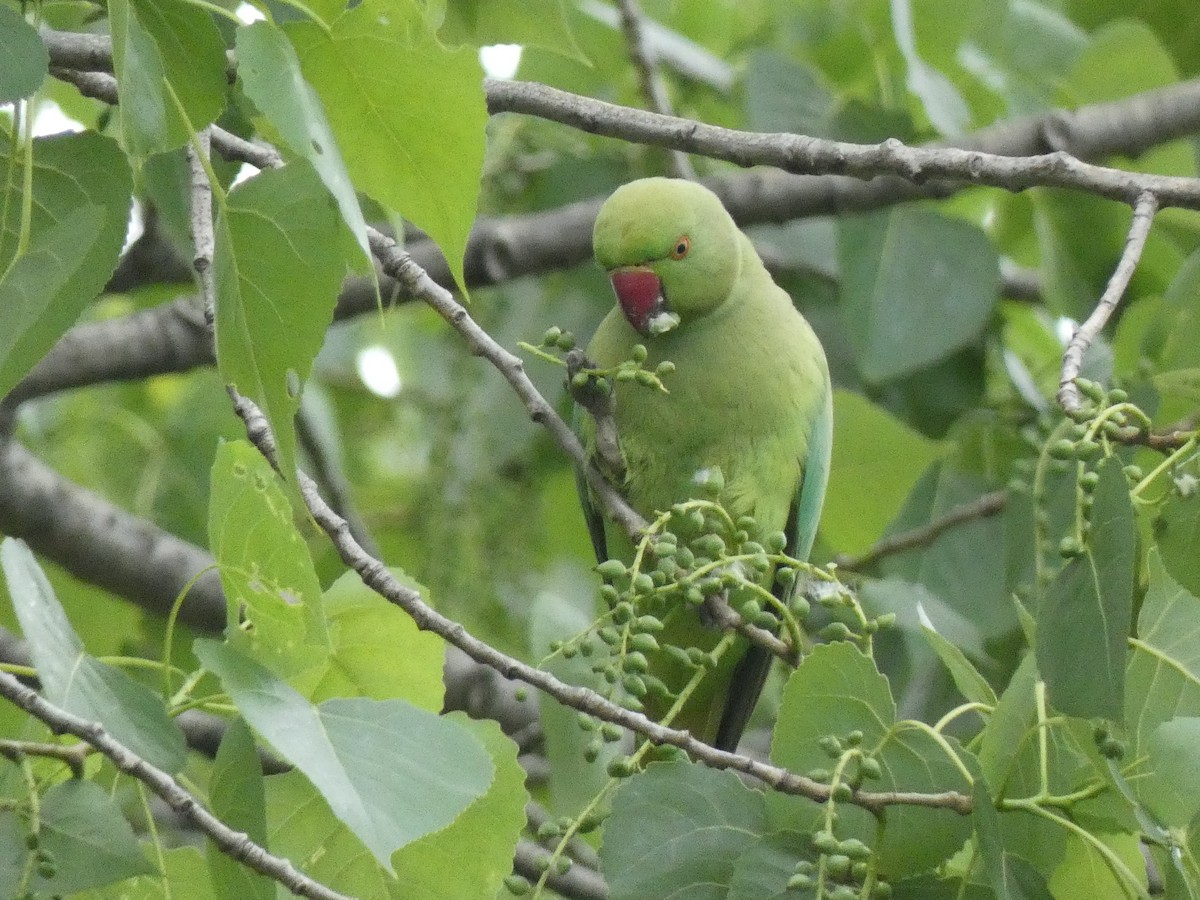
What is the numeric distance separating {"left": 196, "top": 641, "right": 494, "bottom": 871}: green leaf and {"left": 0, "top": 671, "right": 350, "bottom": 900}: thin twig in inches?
4.1

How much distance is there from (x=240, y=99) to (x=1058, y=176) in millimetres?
1037

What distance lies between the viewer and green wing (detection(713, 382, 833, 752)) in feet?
8.00

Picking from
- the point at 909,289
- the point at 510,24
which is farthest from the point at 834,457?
the point at 510,24

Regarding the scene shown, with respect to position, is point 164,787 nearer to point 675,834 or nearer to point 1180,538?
point 675,834

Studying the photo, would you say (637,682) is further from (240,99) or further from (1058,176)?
(240,99)

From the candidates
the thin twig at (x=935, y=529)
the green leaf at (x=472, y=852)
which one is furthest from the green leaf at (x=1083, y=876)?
the thin twig at (x=935, y=529)

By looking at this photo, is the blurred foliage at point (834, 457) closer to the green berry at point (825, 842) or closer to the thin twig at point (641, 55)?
the green berry at point (825, 842)

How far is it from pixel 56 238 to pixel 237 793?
537 mm

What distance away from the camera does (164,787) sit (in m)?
1.25

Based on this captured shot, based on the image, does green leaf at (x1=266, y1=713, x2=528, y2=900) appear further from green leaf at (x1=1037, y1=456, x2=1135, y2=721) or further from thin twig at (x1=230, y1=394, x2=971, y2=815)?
green leaf at (x1=1037, y1=456, x2=1135, y2=721)

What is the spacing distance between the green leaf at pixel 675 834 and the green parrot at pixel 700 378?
29.7 inches

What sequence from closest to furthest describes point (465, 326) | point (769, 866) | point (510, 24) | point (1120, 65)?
point (769, 866) → point (465, 326) → point (510, 24) → point (1120, 65)

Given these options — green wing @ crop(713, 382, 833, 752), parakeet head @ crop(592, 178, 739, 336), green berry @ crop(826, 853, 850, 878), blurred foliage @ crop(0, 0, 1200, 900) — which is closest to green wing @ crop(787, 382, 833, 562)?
green wing @ crop(713, 382, 833, 752)

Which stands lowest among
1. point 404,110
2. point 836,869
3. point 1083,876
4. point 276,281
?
point 1083,876
